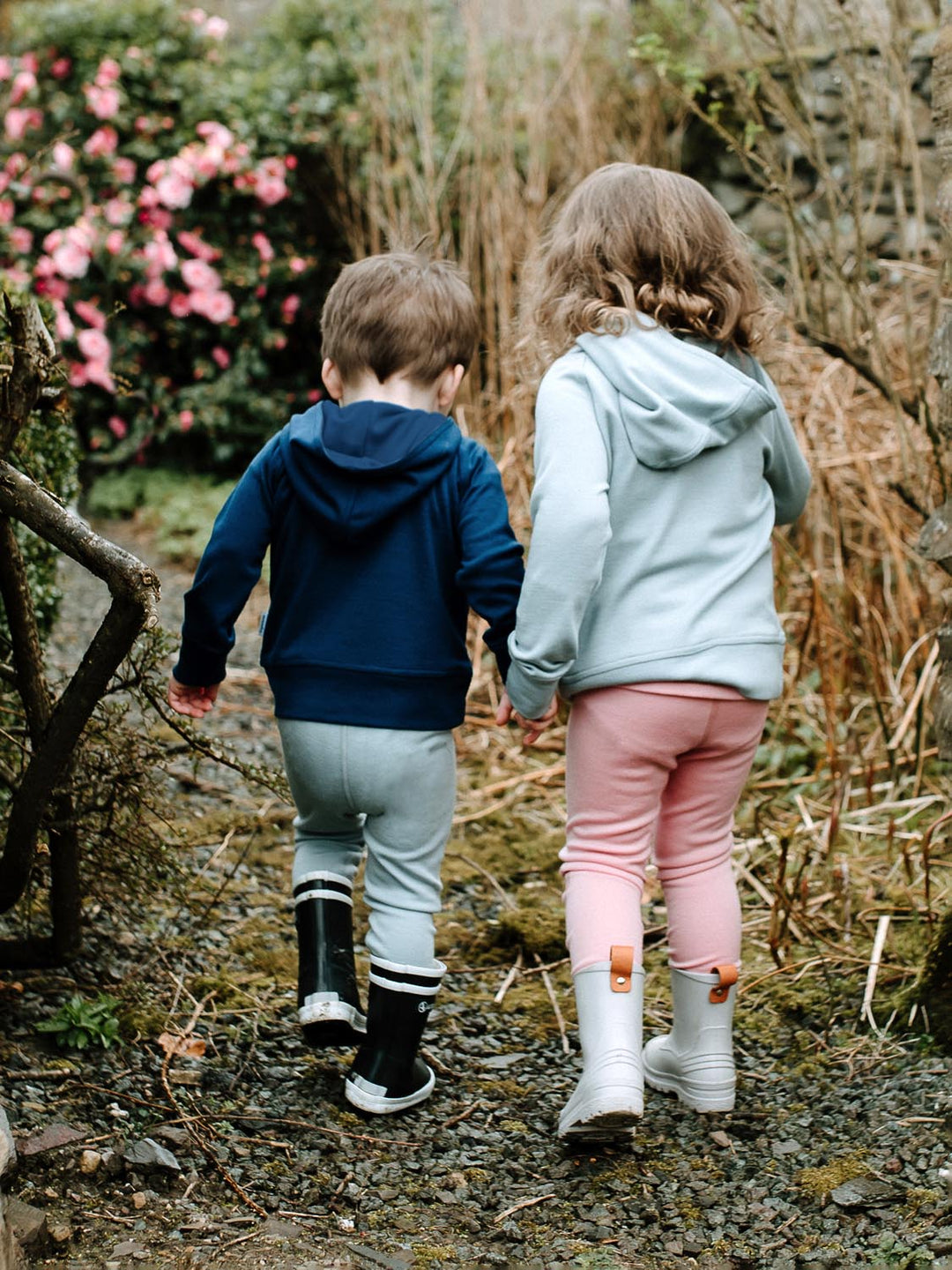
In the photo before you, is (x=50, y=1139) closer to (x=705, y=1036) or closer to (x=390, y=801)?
(x=390, y=801)

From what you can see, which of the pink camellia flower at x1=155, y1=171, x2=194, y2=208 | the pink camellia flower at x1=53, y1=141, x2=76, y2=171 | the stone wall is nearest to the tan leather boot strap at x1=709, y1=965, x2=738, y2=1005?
the stone wall

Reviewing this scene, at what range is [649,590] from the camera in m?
2.19

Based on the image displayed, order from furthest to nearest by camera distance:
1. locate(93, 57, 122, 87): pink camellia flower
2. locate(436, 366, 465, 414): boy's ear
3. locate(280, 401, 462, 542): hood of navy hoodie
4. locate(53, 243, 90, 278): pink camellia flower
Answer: locate(93, 57, 122, 87): pink camellia flower
locate(53, 243, 90, 278): pink camellia flower
locate(436, 366, 465, 414): boy's ear
locate(280, 401, 462, 542): hood of navy hoodie

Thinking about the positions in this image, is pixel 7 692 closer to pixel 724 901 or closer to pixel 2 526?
pixel 2 526

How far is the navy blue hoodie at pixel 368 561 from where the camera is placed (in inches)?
86.9

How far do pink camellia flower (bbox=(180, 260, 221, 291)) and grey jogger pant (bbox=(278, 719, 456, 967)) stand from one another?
4969mm

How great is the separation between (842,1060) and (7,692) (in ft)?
5.19

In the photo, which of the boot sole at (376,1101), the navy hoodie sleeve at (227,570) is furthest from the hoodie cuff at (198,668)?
the boot sole at (376,1101)

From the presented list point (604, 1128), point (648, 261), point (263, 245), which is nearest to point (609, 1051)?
point (604, 1128)

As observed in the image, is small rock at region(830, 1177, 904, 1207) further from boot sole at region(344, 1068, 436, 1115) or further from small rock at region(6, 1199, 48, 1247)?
small rock at region(6, 1199, 48, 1247)

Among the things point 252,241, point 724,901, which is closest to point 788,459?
point 724,901

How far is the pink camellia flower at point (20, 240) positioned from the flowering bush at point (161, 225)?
1cm

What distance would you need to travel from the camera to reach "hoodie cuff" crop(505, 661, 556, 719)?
84.6 inches

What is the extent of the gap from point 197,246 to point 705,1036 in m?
5.50
